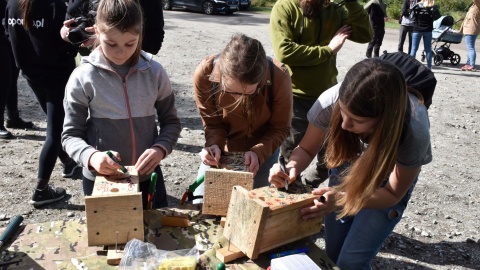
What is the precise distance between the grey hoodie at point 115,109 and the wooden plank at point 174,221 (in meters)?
0.34

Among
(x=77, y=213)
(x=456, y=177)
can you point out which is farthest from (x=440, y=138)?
(x=77, y=213)

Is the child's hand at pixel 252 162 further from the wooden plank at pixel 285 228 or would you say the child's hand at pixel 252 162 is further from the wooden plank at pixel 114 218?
the wooden plank at pixel 114 218

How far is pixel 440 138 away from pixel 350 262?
386cm

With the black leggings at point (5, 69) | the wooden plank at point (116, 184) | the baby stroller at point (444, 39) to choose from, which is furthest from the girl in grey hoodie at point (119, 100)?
the baby stroller at point (444, 39)

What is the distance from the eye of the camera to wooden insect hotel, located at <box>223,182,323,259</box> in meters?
1.55

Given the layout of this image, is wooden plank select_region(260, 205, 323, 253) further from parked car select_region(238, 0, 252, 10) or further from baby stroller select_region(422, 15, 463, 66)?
parked car select_region(238, 0, 252, 10)

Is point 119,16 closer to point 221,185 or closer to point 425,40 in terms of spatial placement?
point 221,185

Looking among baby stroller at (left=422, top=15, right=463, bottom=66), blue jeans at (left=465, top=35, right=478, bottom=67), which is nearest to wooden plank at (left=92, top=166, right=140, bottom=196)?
blue jeans at (left=465, top=35, right=478, bottom=67)

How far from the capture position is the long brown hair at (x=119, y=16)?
178 centimetres

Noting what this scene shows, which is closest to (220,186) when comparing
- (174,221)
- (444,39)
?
(174,221)

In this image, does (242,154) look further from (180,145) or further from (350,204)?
(180,145)

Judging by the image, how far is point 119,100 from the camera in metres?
1.94

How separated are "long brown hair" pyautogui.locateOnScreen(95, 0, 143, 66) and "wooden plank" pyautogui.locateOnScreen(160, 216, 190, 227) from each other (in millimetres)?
770

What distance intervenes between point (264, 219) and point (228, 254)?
0.19 metres
